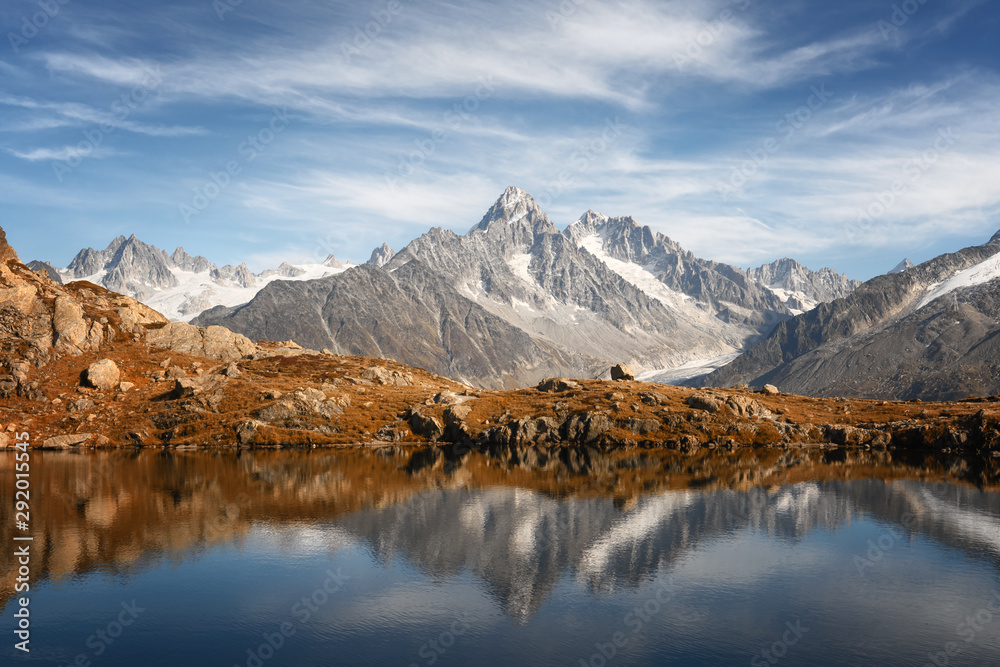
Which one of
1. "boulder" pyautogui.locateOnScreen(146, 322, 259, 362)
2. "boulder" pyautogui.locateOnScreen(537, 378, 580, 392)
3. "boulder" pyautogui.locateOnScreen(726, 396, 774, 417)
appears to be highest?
"boulder" pyautogui.locateOnScreen(146, 322, 259, 362)

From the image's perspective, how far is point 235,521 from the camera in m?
74.2

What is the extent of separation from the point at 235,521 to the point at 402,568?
84.6ft

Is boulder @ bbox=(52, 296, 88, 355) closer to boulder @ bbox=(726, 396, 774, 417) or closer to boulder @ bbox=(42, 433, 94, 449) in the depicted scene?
boulder @ bbox=(42, 433, 94, 449)

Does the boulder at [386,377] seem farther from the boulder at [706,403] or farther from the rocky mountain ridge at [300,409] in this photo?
the boulder at [706,403]

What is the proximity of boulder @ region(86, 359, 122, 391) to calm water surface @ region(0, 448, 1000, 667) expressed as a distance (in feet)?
162

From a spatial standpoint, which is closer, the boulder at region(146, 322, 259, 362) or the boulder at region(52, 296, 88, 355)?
the boulder at region(52, 296, 88, 355)

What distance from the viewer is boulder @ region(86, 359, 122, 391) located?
145 m

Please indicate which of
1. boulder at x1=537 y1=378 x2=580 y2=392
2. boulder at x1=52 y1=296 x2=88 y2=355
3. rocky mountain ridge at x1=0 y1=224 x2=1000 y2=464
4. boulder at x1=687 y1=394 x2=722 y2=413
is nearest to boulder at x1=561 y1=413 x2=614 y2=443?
rocky mountain ridge at x1=0 y1=224 x2=1000 y2=464

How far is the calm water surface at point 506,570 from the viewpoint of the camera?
42312mm

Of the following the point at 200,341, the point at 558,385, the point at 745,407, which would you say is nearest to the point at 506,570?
the point at 745,407

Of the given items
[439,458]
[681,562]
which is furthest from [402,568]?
[439,458]

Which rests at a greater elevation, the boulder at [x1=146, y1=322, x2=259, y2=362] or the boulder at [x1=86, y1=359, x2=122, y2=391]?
the boulder at [x1=146, y1=322, x2=259, y2=362]

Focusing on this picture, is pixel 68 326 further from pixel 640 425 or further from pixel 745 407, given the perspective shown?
pixel 745 407

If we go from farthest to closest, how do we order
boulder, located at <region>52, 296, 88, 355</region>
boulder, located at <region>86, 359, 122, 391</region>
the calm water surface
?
boulder, located at <region>52, 296, 88, 355</region>
boulder, located at <region>86, 359, 122, 391</region>
the calm water surface
